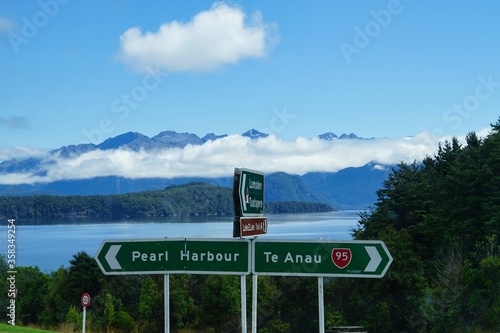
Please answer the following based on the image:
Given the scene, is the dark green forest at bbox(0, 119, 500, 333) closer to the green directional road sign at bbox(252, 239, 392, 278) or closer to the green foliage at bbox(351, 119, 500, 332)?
the green foliage at bbox(351, 119, 500, 332)

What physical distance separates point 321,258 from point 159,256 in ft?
7.72

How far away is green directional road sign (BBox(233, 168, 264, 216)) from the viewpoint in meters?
9.38

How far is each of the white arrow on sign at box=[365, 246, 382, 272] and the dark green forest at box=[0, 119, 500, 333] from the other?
27.6 metres

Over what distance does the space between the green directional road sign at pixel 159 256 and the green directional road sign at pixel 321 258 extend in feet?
2.27

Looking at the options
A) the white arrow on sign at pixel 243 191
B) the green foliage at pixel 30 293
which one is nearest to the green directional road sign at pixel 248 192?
the white arrow on sign at pixel 243 191

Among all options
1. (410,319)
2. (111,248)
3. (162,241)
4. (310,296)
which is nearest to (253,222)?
(162,241)

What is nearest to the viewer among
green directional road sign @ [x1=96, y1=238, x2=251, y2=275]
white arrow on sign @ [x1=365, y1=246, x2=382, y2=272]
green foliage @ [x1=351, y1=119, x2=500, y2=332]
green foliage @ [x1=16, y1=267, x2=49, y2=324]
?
white arrow on sign @ [x1=365, y1=246, x2=382, y2=272]

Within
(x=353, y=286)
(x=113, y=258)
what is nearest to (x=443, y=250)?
(x=353, y=286)

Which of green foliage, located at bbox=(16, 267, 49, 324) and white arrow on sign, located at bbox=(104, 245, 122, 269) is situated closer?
white arrow on sign, located at bbox=(104, 245, 122, 269)

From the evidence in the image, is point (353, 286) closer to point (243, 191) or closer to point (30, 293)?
point (30, 293)

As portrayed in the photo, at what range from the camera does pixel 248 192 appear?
9672mm

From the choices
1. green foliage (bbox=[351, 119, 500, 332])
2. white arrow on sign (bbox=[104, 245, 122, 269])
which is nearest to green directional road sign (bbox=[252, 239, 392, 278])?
white arrow on sign (bbox=[104, 245, 122, 269])

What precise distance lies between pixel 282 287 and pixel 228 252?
38.9m

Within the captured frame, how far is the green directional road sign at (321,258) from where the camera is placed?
885 centimetres
